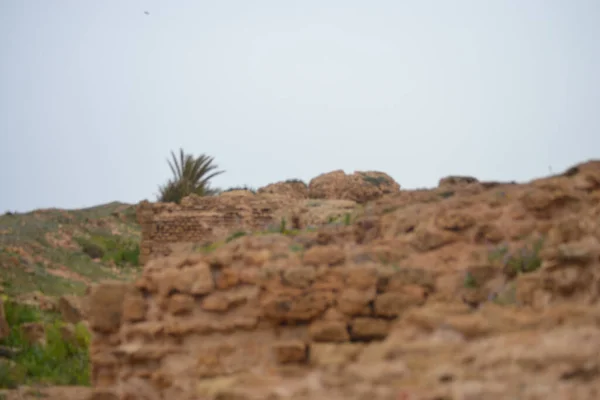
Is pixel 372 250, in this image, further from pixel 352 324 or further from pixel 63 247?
pixel 63 247

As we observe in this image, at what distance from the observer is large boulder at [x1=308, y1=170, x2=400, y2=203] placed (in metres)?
17.0

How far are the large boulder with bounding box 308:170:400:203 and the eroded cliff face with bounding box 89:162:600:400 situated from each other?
1014cm

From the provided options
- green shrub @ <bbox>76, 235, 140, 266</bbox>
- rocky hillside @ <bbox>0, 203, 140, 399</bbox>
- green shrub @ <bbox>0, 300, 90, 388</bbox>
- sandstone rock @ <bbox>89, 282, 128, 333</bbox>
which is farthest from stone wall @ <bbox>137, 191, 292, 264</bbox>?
sandstone rock @ <bbox>89, 282, 128, 333</bbox>

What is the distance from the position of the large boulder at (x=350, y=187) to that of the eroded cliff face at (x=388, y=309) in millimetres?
10138

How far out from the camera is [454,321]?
14.6 ft

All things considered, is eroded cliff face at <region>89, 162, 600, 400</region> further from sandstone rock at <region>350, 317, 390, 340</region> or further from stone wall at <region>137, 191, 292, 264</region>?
stone wall at <region>137, 191, 292, 264</region>

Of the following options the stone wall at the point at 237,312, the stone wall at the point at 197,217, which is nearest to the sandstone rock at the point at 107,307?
the stone wall at the point at 237,312

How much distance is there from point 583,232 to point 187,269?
9.16 feet

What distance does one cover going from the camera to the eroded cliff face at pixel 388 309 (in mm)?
3959

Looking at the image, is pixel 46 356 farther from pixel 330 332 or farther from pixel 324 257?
pixel 330 332

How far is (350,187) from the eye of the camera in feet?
56.9

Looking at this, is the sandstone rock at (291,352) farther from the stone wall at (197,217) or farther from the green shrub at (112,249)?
the green shrub at (112,249)

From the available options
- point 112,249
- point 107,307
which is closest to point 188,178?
point 112,249

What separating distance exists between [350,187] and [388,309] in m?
12.3
